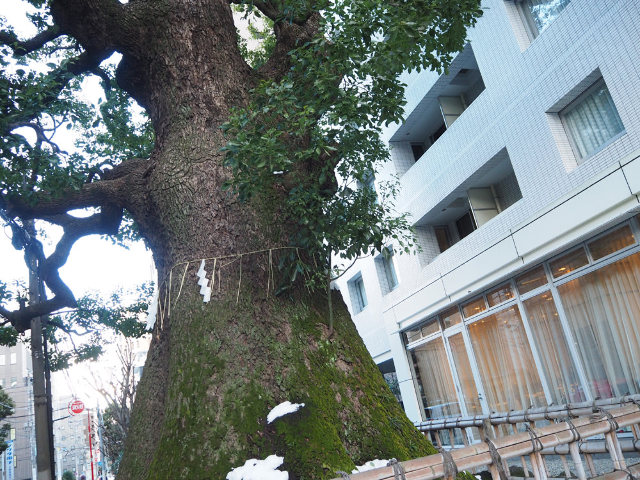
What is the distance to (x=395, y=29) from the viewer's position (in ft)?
12.5

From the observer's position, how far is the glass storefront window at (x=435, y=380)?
11944mm

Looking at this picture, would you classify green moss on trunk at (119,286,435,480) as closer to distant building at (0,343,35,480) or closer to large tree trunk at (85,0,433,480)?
large tree trunk at (85,0,433,480)

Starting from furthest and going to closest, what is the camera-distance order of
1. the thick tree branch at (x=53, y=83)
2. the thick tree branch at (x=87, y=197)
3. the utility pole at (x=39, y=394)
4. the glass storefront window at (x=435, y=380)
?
1. the glass storefront window at (x=435, y=380)
2. the utility pole at (x=39, y=394)
3. the thick tree branch at (x=53, y=83)
4. the thick tree branch at (x=87, y=197)

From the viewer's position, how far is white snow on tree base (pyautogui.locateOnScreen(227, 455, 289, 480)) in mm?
3020

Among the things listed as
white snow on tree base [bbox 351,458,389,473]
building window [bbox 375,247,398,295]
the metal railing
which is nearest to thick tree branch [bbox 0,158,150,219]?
white snow on tree base [bbox 351,458,389,473]

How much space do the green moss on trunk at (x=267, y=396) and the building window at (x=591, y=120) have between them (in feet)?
19.7

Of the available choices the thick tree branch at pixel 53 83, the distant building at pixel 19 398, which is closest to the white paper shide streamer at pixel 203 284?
A: the thick tree branch at pixel 53 83

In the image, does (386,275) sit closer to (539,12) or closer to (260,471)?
(539,12)

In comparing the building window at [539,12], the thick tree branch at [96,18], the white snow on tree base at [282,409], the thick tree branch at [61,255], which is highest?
the building window at [539,12]

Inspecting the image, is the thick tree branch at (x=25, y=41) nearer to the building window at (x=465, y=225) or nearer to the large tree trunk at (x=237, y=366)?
the large tree trunk at (x=237, y=366)

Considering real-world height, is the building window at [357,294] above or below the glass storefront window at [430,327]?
above

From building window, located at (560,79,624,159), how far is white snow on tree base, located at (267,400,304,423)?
6.81m

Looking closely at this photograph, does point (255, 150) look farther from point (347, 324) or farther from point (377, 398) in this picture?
point (377, 398)

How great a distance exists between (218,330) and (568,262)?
6.81 metres
